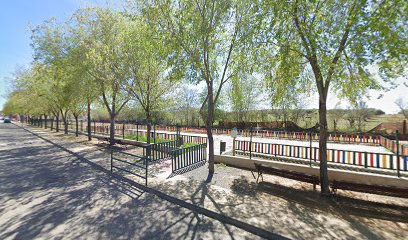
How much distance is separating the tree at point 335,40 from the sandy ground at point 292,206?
83 centimetres

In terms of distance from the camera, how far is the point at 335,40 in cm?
472

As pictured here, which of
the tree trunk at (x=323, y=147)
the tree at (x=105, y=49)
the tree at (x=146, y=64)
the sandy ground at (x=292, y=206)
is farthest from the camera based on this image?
the tree at (x=105, y=49)

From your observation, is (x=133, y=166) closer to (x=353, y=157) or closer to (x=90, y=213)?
(x=90, y=213)

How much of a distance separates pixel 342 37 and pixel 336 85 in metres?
1.33

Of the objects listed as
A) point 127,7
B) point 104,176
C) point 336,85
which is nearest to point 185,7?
point 127,7

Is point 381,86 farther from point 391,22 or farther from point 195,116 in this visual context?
point 195,116

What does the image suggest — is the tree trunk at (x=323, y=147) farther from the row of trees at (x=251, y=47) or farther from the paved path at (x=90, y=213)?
the paved path at (x=90, y=213)

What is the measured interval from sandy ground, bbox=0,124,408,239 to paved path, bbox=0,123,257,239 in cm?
46

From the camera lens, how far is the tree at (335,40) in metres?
4.08

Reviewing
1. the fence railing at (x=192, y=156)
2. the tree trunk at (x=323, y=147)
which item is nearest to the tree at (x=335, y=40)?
the tree trunk at (x=323, y=147)

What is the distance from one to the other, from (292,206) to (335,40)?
4.41 m

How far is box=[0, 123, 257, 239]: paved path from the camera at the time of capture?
12.5ft

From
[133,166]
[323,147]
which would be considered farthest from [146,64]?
[323,147]

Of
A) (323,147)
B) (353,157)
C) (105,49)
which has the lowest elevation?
(353,157)
